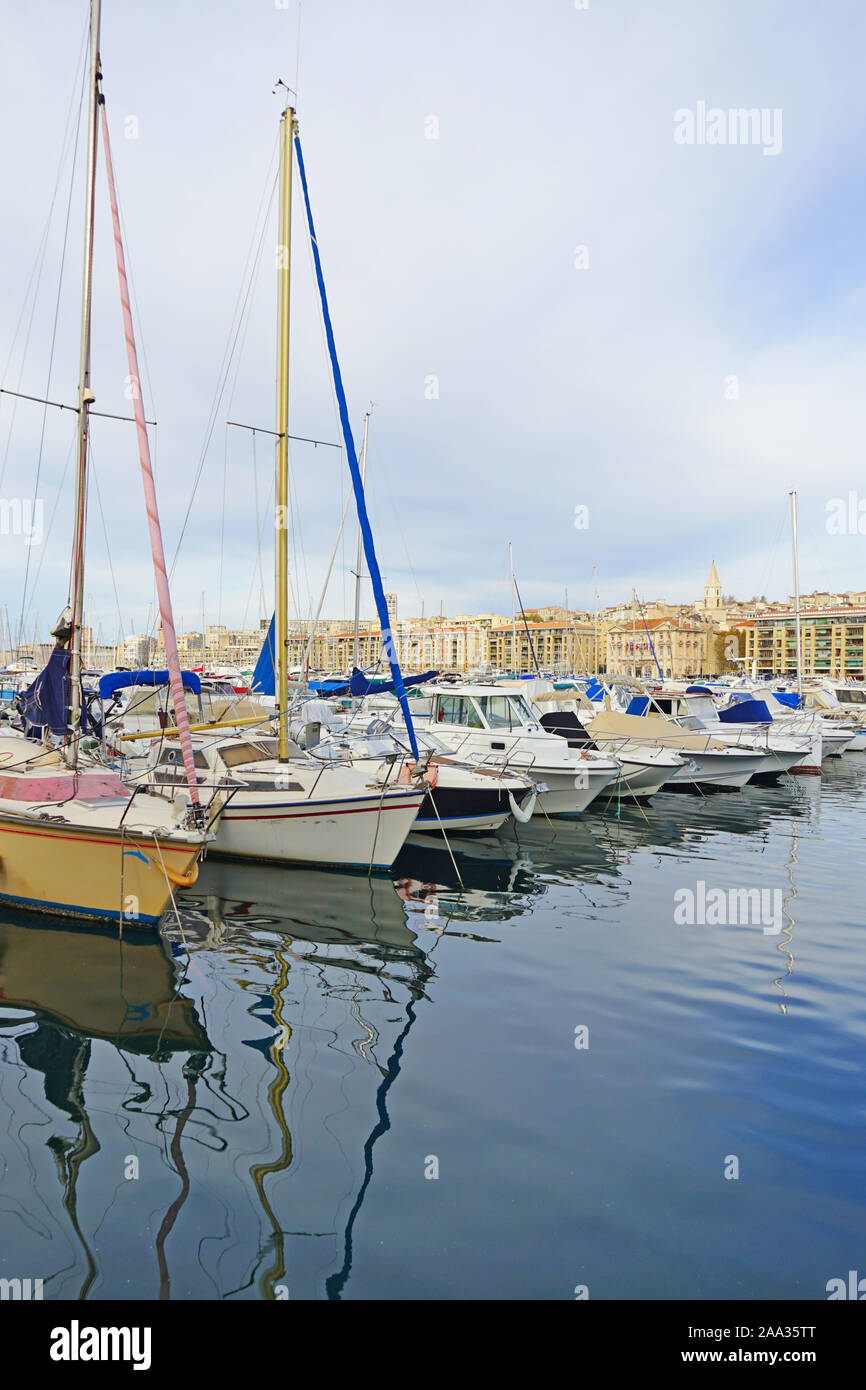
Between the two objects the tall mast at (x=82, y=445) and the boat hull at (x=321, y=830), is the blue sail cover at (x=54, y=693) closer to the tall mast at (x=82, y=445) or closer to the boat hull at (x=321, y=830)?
the tall mast at (x=82, y=445)

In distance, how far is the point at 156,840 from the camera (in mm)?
8188

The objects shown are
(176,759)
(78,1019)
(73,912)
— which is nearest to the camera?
(78,1019)

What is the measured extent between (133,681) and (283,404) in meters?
6.04

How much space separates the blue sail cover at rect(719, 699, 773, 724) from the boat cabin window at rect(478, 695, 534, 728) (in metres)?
11.0

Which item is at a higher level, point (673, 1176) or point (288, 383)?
point (288, 383)

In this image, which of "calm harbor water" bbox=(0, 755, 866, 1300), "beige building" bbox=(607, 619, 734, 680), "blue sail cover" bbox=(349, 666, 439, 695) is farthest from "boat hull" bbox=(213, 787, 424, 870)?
"beige building" bbox=(607, 619, 734, 680)

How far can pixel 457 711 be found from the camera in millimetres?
17391

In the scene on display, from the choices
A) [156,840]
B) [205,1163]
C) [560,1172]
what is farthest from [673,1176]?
[156,840]

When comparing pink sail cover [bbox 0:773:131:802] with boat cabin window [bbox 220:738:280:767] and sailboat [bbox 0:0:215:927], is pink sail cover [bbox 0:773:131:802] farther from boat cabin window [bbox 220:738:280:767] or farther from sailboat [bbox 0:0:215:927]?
boat cabin window [bbox 220:738:280:767]

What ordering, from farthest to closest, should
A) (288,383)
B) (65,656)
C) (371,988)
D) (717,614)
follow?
1. (717,614)
2. (288,383)
3. (65,656)
4. (371,988)

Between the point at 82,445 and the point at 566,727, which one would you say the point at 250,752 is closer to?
the point at 82,445

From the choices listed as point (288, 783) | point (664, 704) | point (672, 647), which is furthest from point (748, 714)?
point (672, 647)

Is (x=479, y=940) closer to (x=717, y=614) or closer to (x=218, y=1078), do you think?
(x=218, y=1078)

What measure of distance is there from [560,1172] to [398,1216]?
1.01 metres
